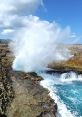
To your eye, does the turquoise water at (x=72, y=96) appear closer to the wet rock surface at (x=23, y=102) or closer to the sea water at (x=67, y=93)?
the sea water at (x=67, y=93)

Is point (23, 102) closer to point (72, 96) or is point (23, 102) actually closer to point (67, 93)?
point (72, 96)

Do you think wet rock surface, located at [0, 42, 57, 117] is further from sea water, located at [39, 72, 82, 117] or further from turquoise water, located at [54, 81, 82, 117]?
turquoise water, located at [54, 81, 82, 117]

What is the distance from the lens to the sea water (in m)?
34.7

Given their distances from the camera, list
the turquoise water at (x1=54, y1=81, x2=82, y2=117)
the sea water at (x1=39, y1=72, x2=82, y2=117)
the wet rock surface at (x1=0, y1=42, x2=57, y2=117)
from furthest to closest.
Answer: the turquoise water at (x1=54, y1=81, x2=82, y2=117) → the sea water at (x1=39, y1=72, x2=82, y2=117) → the wet rock surface at (x1=0, y1=42, x2=57, y2=117)

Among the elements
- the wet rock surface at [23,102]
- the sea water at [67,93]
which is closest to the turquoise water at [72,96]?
the sea water at [67,93]

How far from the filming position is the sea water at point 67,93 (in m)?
34.7

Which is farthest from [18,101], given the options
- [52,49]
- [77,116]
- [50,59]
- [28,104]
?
[52,49]

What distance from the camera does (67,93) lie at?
45281 mm

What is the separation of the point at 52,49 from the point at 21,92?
54.4 m

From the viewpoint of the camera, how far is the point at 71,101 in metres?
40.2

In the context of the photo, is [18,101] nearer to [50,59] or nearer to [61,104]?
[61,104]

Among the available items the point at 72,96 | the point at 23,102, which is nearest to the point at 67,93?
the point at 72,96

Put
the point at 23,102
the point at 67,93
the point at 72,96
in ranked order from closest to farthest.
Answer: the point at 23,102
the point at 72,96
the point at 67,93

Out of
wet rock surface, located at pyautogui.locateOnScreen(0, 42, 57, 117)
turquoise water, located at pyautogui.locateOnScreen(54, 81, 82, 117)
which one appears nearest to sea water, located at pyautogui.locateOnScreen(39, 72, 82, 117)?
turquoise water, located at pyautogui.locateOnScreen(54, 81, 82, 117)
